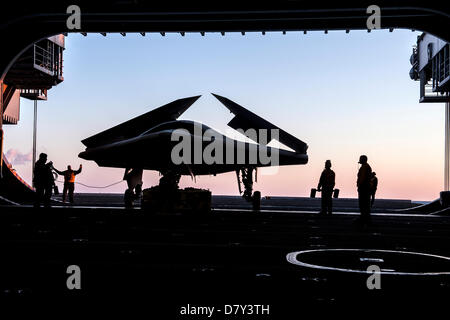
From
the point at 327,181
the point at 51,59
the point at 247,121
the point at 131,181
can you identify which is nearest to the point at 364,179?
the point at 327,181

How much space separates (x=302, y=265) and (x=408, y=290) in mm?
1813

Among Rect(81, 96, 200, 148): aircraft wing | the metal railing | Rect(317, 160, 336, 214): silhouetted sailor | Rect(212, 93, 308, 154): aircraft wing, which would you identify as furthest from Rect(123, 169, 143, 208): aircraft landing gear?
the metal railing

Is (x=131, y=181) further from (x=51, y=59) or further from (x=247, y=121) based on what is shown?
(x=51, y=59)

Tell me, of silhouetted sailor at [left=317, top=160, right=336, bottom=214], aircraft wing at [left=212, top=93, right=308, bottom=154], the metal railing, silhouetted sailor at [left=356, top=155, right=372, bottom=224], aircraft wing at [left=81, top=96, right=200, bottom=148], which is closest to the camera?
silhouetted sailor at [left=356, top=155, right=372, bottom=224]

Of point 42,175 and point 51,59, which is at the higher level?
point 51,59

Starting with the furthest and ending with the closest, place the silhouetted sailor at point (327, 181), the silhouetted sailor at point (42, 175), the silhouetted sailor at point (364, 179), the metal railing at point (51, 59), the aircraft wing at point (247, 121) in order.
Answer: the metal railing at point (51, 59)
the aircraft wing at point (247, 121)
the silhouetted sailor at point (327, 181)
the silhouetted sailor at point (42, 175)
the silhouetted sailor at point (364, 179)

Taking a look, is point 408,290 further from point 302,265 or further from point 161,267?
point 161,267

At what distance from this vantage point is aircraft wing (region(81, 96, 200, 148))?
66.6ft

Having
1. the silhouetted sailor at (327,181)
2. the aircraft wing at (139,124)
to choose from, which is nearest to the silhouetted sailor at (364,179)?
the silhouetted sailor at (327,181)

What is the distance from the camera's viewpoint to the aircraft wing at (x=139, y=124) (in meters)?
20.3

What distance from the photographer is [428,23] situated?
22.9 meters

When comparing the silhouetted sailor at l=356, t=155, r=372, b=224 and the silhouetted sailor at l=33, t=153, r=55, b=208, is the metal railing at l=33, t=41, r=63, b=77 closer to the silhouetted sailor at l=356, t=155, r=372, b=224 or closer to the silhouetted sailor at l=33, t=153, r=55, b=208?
the silhouetted sailor at l=33, t=153, r=55, b=208

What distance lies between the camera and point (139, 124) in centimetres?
2086

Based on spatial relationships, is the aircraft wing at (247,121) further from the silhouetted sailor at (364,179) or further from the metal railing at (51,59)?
the metal railing at (51,59)
